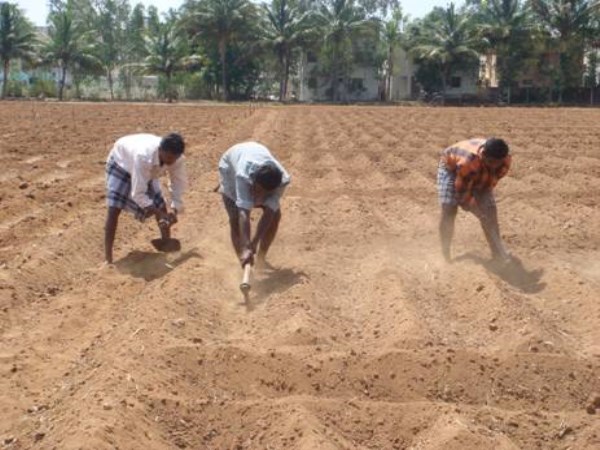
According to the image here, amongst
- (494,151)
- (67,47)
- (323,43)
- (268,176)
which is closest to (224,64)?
(323,43)

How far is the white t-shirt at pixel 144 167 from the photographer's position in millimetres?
5891

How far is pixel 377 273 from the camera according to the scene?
6.00 m

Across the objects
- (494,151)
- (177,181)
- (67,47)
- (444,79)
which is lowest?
(177,181)

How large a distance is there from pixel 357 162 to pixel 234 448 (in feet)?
32.4

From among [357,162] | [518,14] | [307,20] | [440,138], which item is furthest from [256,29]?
[357,162]

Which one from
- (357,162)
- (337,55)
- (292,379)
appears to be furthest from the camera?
(337,55)

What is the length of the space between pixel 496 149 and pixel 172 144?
2284 millimetres

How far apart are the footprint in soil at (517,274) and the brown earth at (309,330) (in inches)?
0.8

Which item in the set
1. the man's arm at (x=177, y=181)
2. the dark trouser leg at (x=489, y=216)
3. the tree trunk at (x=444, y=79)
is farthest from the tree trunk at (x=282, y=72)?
the dark trouser leg at (x=489, y=216)

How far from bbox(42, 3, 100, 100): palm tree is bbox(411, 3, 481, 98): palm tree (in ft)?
63.1

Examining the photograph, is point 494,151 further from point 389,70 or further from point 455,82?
point 455,82

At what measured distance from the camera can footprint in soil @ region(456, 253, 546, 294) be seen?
19.0 feet

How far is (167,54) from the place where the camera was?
152 ft

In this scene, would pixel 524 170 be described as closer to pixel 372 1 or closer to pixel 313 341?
pixel 313 341
